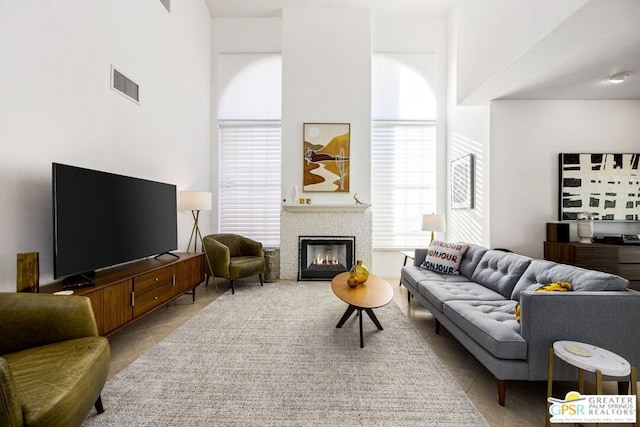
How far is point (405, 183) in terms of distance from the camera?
5410 millimetres

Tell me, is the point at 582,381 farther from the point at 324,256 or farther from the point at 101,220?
the point at 324,256

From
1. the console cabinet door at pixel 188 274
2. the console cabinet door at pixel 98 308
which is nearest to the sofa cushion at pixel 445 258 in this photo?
the console cabinet door at pixel 188 274

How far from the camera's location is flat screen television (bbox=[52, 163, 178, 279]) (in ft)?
6.98

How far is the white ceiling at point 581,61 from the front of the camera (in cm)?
214

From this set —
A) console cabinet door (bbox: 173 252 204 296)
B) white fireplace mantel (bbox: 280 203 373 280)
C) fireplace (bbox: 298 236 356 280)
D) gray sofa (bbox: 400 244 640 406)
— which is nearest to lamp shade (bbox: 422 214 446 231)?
white fireplace mantel (bbox: 280 203 373 280)

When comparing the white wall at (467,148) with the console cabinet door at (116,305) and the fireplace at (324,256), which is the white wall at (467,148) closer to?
the fireplace at (324,256)

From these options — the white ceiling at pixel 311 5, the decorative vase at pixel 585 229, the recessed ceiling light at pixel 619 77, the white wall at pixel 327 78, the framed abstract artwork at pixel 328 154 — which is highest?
the white ceiling at pixel 311 5

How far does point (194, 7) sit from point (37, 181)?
3931 mm

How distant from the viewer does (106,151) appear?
2.87 metres

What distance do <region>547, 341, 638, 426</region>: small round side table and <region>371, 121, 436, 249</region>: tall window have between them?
3.74 meters

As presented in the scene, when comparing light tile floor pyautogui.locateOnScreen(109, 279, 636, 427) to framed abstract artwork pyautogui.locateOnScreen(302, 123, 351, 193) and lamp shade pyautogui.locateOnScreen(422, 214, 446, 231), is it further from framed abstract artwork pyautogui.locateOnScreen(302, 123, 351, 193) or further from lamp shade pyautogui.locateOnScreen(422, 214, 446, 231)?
framed abstract artwork pyautogui.locateOnScreen(302, 123, 351, 193)

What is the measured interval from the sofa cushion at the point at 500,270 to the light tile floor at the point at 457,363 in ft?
2.17

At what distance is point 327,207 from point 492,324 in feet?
11.0

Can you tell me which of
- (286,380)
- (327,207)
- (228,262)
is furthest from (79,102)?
(327,207)
